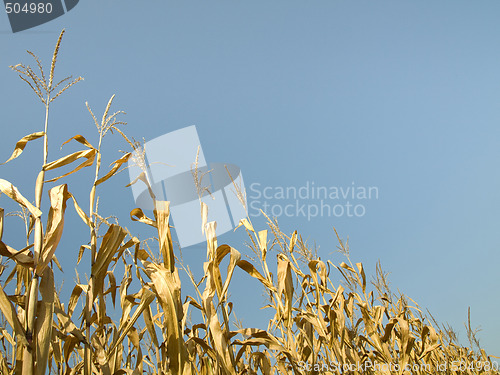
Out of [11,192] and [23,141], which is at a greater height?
[23,141]

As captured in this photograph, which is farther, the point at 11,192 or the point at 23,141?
the point at 23,141

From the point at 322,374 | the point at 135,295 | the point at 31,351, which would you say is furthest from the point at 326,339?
the point at 31,351

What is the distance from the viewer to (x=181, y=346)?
123 cm

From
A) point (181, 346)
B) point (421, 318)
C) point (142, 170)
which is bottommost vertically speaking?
point (421, 318)

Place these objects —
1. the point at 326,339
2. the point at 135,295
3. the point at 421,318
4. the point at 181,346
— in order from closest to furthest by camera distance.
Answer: the point at 181,346 < the point at 135,295 < the point at 326,339 < the point at 421,318

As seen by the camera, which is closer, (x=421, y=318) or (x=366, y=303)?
(x=366, y=303)

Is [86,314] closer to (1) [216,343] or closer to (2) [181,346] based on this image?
(2) [181,346]

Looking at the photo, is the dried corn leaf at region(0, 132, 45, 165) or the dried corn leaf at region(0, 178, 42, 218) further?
the dried corn leaf at region(0, 132, 45, 165)

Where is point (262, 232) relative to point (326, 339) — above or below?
above

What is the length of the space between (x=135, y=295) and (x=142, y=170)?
22.6 inches

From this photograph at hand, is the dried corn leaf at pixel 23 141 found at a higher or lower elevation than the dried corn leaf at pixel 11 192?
higher

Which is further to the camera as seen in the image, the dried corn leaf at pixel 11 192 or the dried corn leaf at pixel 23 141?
the dried corn leaf at pixel 23 141

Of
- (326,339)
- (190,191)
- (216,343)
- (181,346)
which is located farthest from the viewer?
(190,191)

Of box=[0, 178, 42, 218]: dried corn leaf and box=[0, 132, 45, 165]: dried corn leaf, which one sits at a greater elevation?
box=[0, 132, 45, 165]: dried corn leaf
